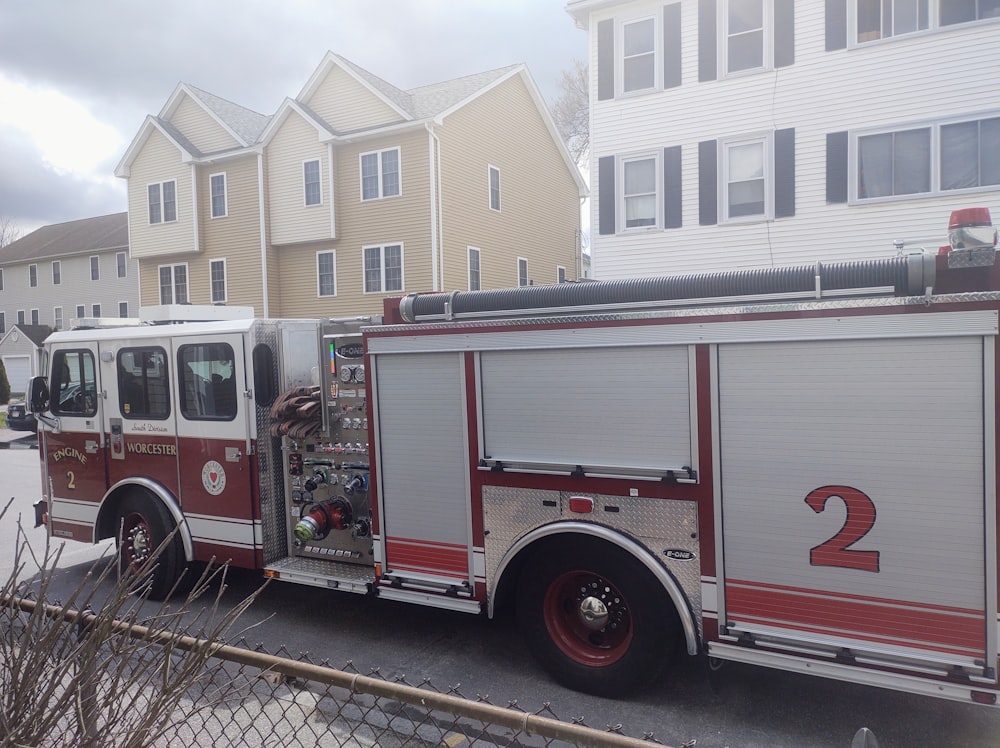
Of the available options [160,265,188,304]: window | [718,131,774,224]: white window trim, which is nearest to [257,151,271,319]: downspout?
[160,265,188,304]: window

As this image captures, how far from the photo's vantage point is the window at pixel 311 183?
2164 cm

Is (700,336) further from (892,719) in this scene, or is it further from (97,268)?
(97,268)

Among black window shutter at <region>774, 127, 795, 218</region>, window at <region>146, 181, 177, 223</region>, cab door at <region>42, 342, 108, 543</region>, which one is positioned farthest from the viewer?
window at <region>146, 181, 177, 223</region>

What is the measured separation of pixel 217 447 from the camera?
608cm

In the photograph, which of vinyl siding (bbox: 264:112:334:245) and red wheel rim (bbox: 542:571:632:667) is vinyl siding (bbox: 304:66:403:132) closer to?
vinyl siding (bbox: 264:112:334:245)

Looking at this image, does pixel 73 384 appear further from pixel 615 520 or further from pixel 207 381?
pixel 615 520

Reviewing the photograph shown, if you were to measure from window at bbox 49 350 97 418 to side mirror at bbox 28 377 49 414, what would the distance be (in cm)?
5

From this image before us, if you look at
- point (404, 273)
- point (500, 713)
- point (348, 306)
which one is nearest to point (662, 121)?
point (404, 273)

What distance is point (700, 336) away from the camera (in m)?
4.03

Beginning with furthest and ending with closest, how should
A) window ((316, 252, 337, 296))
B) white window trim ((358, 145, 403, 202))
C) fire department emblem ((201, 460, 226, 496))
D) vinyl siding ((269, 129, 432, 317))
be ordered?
window ((316, 252, 337, 296)) < white window trim ((358, 145, 403, 202)) < vinyl siding ((269, 129, 432, 317)) < fire department emblem ((201, 460, 226, 496))

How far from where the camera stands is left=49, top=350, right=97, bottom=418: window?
6867 mm

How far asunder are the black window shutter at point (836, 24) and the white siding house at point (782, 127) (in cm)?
2

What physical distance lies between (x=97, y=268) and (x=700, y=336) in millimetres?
44384

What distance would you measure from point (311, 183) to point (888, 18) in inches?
585
